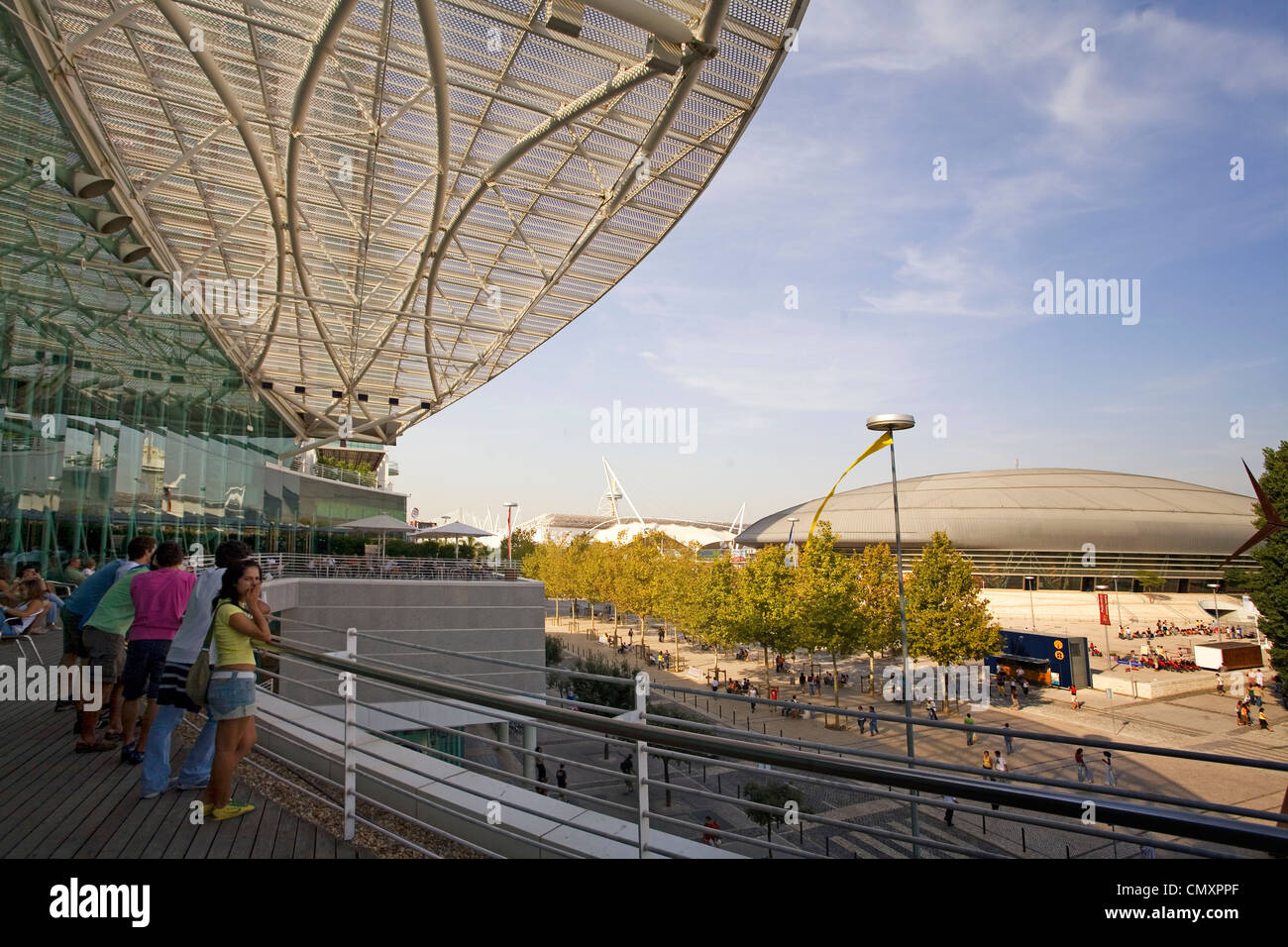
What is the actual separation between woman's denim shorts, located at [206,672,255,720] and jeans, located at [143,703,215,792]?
1.84ft

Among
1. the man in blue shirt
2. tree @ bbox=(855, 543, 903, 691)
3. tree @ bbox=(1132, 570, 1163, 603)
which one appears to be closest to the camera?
the man in blue shirt

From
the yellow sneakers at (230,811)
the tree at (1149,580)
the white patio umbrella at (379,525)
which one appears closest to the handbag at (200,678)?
the yellow sneakers at (230,811)

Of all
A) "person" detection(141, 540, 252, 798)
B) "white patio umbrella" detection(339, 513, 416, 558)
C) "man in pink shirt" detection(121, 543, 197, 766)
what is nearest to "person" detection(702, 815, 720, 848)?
"person" detection(141, 540, 252, 798)

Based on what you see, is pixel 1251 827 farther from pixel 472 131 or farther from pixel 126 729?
pixel 472 131

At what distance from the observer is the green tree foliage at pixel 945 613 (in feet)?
105

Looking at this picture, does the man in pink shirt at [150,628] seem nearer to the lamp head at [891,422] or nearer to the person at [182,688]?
the person at [182,688]

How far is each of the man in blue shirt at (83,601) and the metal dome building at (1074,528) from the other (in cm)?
7403

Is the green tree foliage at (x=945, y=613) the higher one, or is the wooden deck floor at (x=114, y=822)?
the wooden deck floor at (x=114, y=822)

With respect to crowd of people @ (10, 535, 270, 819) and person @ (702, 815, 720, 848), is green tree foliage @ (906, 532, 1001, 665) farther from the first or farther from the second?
crowd of people @ (10, 535, 270, 819)

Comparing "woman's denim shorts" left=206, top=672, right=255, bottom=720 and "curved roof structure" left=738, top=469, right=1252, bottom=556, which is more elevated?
"curved roof structure" left=738, top=469, right=1252, bottom=556

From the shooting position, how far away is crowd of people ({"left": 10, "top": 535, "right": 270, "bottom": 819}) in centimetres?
452

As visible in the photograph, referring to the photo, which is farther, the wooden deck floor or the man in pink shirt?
the man in pink shirt

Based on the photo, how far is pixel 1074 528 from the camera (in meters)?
73.8

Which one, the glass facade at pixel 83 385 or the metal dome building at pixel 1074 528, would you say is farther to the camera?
the metal dome building at pixel 1074 528
